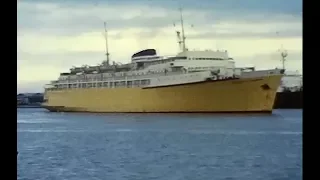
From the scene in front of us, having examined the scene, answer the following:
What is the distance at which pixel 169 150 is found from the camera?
12.5m

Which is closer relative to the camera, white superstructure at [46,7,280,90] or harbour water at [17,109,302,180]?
harbour water at [17,109,302,180]

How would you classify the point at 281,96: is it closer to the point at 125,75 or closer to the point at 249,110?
the point at 249,110

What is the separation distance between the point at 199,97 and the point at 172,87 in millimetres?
905

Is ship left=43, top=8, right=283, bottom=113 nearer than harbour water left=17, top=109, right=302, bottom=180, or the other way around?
harbour water left=17, top=109, right=302, bottom=180

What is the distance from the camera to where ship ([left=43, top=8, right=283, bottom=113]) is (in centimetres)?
1959

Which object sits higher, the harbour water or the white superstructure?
the white superstructure

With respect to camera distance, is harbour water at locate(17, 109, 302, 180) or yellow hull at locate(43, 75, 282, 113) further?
yellow hull at locate(43, 75, 282, 113)

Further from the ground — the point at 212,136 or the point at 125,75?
the point at 125,75

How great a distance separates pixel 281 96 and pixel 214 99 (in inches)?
97.4

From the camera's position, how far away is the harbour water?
905 cm

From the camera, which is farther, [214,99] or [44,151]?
[214,99]

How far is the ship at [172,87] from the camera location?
1959 cm
